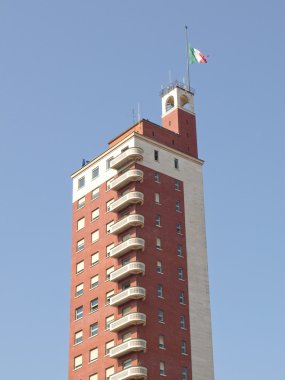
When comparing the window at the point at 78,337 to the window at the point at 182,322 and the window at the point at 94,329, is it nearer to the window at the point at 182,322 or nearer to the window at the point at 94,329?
the window at the point at 94,329

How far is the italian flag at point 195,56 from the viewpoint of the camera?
142m

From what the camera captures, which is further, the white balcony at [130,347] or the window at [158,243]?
the window at [158,243]

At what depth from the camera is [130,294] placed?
119 metres

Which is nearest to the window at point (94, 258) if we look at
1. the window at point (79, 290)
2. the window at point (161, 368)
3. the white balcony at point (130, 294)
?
the window at point (79, 290)

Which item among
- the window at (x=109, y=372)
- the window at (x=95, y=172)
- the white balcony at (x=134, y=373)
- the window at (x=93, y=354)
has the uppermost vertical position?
the window at (x=95, y=172)

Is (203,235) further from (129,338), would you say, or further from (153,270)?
(129,338)

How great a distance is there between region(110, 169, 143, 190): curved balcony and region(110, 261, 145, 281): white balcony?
13.4 metres

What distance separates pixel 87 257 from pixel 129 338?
19322 mm

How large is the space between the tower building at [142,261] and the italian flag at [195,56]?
609 cm

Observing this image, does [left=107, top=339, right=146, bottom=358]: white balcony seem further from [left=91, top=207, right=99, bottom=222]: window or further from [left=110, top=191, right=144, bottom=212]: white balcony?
[left=91, top=207, right=99, bottom=222]: window

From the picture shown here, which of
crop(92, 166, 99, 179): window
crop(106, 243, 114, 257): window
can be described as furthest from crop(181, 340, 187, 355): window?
crop(92, 166, 99, 179): window

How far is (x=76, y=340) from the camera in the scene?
12912cm

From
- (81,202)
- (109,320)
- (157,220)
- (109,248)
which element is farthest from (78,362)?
(81,202)
